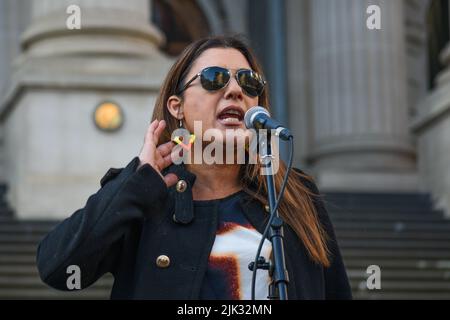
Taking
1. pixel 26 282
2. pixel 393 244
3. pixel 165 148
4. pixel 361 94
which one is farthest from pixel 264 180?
pixel 361 94

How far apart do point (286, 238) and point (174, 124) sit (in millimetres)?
639

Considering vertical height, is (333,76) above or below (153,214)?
above

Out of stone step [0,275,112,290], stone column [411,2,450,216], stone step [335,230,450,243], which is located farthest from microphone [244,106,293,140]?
stone column [411,2,450,216]

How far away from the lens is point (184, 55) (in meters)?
5.27

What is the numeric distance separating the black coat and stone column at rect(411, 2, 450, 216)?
448 inches

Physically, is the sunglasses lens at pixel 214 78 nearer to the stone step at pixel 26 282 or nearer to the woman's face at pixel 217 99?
the woman's face at pixel 217 99

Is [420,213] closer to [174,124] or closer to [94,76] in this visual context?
[94,76]

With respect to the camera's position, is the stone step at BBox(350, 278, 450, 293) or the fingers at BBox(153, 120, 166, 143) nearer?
the fingers at BBox(153, 120, 166, 143)

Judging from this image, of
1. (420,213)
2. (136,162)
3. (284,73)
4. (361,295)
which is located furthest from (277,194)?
(284,73)

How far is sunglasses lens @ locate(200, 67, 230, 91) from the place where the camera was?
5.02 meters

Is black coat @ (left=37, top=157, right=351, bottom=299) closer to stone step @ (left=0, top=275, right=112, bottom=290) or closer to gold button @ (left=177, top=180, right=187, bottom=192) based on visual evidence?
gold button @ (left=177, top=180, right=187, bottom=192)

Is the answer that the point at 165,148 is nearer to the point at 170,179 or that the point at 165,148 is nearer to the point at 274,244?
the point at 170,179

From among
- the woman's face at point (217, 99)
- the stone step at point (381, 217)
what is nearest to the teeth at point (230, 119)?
the woman's face at point (217, 99)
